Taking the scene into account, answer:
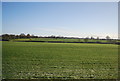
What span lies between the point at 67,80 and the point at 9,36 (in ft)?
200

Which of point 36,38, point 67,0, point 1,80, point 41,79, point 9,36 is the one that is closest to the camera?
point 1,80

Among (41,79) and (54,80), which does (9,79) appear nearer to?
(41,79)

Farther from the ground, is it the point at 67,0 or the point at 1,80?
the point at 67,0

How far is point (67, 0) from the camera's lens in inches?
209

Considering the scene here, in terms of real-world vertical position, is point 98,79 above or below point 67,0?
below

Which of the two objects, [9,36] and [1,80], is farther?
[9,36]

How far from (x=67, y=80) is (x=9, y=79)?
77.1 inches

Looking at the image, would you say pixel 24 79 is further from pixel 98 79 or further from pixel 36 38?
pixel 36 38

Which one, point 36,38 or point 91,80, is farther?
point 36,38

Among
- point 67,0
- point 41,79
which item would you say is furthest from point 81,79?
point 67,0

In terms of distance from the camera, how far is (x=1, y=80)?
4238mm

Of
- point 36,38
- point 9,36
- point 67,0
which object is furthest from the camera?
point 36,38

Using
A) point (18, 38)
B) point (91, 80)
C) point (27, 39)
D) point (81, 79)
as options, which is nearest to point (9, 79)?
point (81, 79)

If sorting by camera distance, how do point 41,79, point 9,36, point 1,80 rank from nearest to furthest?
1. point 1,80
2. point 41,79
3. point 9,36
